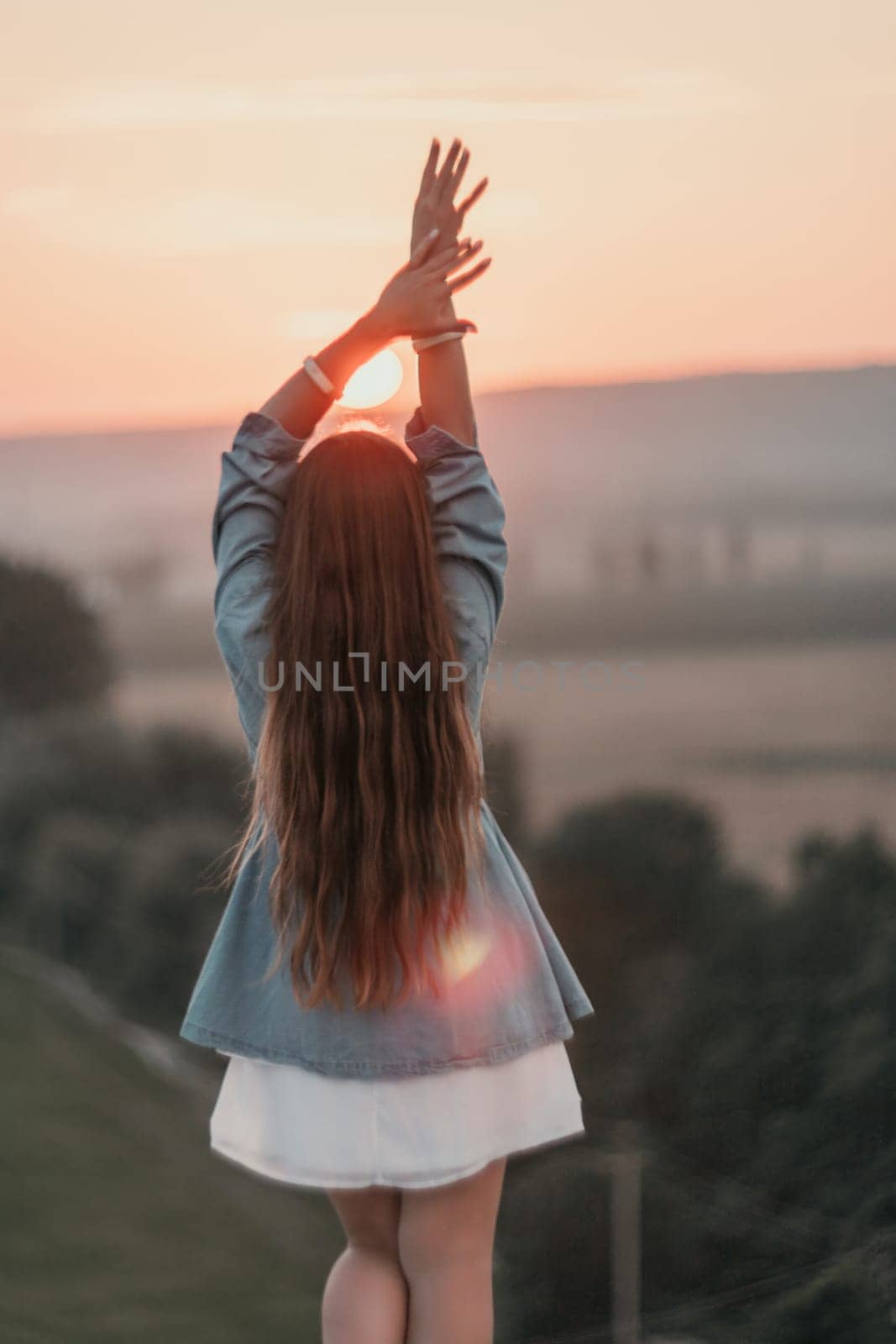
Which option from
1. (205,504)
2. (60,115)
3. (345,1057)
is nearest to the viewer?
(345,1057)

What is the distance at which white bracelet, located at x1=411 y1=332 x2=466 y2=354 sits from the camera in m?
1.21

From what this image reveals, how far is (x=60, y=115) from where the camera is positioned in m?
1.73

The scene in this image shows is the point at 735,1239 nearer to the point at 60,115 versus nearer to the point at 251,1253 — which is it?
the point at 251,1253

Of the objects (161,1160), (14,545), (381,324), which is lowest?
(161,1160)

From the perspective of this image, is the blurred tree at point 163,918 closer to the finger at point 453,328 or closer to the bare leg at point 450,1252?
Answer: the bare leg at point 450,1252

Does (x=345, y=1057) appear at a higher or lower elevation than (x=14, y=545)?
lower

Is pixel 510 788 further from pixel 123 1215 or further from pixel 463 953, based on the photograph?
pixel 123 1215

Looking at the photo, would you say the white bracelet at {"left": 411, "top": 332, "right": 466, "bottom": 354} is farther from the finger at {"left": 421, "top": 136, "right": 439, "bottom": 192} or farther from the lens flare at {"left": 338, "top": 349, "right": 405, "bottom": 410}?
the lens flare at {"left": 338, "top": 349, "right": 405, "bottom": 410}

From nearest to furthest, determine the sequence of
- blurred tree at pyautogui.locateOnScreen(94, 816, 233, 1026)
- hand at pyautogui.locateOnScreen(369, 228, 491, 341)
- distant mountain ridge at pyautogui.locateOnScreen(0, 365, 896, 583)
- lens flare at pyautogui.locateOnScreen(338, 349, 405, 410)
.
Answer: hand at pyautogui.locateOnScreen(369, 228, 491, 341), lens flare at pyautogui.locateOnScreen(338, 349, 405, 410), distant mountain ridge at pyautogui.locateOnScreen(0, 365, 896, 583), blurred tree at pyautogui.locateOnScreen(94, 816, 233, 1026)

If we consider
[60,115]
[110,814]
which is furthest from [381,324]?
[110,814]

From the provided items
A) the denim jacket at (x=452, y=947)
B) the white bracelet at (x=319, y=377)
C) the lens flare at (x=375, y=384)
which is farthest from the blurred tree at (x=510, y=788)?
the white bracelet at (x=319, y=377)

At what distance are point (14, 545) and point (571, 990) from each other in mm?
1093

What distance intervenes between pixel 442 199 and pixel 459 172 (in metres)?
0.03

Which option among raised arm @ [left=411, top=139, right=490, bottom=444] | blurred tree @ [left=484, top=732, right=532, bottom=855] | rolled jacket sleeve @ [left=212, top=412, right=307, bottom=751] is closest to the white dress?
rolled jacket sleeve @ [left=212, top=412, right=307, bottom=751]
